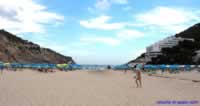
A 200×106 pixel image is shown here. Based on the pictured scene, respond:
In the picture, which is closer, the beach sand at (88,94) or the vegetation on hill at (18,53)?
the beach sand at (88,94)

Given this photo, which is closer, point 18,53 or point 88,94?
point 88,94

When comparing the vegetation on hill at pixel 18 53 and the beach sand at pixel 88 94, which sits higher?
the vegetation on hill at pixel 18 53

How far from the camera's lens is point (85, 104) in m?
9.05

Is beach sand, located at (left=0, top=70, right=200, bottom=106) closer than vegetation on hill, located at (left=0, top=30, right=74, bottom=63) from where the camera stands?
Yes

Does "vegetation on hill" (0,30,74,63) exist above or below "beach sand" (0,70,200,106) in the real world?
above

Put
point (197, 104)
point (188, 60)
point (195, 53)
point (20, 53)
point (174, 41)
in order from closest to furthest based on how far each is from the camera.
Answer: point (197, 104), point (188, 60), point (195, 53), point (20, 53), point (174, 41)

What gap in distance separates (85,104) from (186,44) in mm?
88383

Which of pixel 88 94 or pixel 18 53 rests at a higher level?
pixel 18 53

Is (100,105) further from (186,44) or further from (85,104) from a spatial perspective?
(186,44)

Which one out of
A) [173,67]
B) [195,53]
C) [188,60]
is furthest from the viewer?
[195,53]

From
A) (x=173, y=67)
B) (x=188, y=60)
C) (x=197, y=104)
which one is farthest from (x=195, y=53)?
(x=197, y=104)

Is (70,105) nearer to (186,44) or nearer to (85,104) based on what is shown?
(85,104)

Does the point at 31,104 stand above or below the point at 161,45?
below

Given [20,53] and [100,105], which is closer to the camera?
[100,105]
